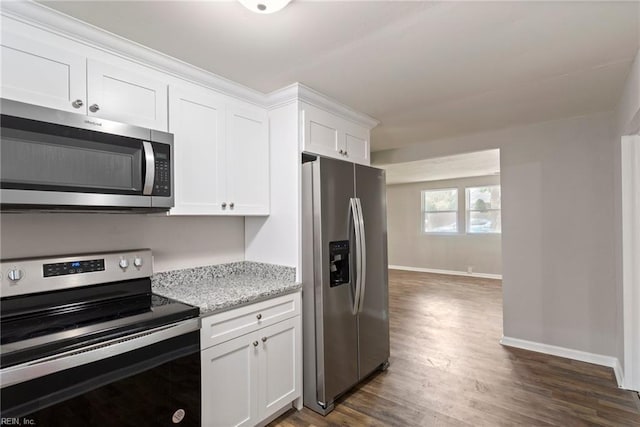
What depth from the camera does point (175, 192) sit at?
74.7 inches

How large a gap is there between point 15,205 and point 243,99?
4.88ft

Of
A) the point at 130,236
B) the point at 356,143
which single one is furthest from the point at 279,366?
the point at 356,143

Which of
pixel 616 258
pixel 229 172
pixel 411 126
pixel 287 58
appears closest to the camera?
pixel 287 58

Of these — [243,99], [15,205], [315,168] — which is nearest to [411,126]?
[315,168]

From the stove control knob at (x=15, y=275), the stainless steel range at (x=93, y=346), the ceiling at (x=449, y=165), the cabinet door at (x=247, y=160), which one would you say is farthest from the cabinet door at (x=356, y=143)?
the stove control knob at (x=15, y=275)

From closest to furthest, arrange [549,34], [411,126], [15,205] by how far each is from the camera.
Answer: [15,205] < [549,34] < [411,126]

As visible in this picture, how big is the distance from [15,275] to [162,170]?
2.71 ft

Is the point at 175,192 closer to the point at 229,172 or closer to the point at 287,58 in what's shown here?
the point at 229,172

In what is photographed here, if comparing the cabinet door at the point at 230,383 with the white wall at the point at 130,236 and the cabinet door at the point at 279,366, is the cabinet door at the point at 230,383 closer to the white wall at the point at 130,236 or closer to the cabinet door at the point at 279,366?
the cabinet door at the point at 279,366

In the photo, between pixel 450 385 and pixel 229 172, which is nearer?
pixel 229 172

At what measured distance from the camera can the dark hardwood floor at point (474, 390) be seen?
2.16 metres

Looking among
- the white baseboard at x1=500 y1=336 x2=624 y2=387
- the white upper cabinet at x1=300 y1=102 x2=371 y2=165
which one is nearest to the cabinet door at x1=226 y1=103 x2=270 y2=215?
the white upper cabinet at x1=300 y1=102 x2=371 y2=165

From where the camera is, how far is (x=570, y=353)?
3.12 m

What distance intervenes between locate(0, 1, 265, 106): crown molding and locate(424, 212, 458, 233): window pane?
22.1 feet
